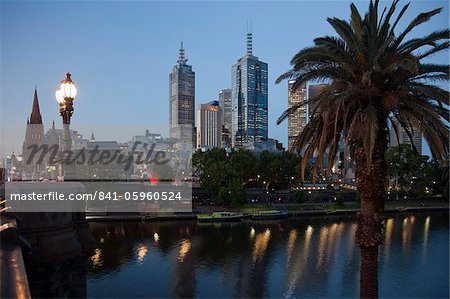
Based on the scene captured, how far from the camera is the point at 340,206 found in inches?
Answer: 3177

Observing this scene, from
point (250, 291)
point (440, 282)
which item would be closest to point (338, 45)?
point (250, 291)

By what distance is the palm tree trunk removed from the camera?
36.1ft

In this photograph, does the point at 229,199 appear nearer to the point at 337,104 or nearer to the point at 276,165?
the point at 276,165

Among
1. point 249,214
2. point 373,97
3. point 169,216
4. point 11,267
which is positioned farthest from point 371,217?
point 249,214

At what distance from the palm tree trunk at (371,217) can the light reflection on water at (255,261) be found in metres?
20.3

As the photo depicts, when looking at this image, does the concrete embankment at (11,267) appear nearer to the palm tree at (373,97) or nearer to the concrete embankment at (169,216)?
the palm tree at (373,97)

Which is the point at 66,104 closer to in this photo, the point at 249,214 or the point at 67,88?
A: the point at 67,88

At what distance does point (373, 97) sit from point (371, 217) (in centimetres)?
374

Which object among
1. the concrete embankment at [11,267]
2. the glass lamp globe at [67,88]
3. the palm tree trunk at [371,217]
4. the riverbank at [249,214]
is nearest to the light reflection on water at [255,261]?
the riverbank at [249,214]

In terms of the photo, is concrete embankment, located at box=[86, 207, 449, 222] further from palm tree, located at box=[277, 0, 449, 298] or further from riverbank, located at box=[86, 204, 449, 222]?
palm tree, located at box=[277, 0, 449, 298]

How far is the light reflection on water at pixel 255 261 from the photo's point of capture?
102 feet

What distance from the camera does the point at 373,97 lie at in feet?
37.1

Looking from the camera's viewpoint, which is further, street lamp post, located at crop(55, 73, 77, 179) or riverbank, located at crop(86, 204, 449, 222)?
riverbank, located at crop(86, 204, 449, 222)

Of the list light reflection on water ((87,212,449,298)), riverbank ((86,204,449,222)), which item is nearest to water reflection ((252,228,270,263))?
light reflection on water ((87,212,449,298))
